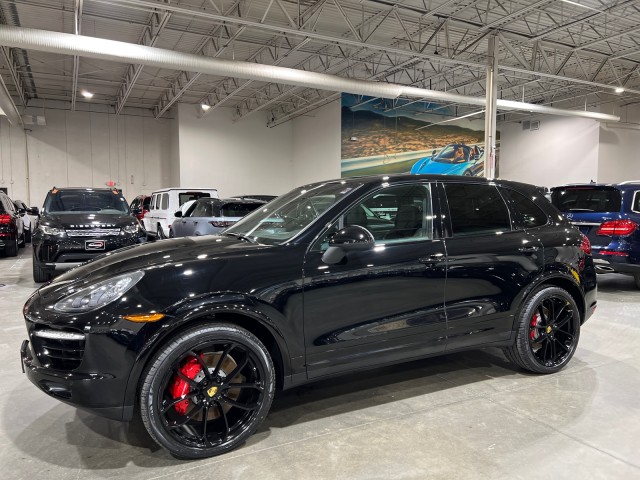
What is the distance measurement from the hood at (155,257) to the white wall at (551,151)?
Answer: 20002 millimetres

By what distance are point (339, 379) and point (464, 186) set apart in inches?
68.8

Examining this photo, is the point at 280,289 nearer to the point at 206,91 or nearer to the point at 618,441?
the point at 618,441

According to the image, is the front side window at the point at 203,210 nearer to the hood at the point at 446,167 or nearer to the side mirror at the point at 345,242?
the side mirror at the point at 345,242

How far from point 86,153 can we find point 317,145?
34.1ft

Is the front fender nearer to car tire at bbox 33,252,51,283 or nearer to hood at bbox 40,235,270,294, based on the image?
hood at bbox 40,235,270,294

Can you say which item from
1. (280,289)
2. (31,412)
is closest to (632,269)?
(280,289)

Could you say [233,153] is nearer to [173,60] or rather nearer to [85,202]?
[173,60]

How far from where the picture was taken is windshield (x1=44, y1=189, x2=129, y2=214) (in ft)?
24.7

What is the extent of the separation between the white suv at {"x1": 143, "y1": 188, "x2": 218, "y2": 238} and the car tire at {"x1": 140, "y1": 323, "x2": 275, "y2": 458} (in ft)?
31.5

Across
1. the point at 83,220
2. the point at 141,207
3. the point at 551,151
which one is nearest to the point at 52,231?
the point at 83,220

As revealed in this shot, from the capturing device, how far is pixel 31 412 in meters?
3.02

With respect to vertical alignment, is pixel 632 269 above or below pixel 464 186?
below

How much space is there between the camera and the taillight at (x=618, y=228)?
618cm

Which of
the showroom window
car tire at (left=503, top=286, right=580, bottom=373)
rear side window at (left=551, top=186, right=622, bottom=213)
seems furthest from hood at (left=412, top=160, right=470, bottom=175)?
the showroom window
